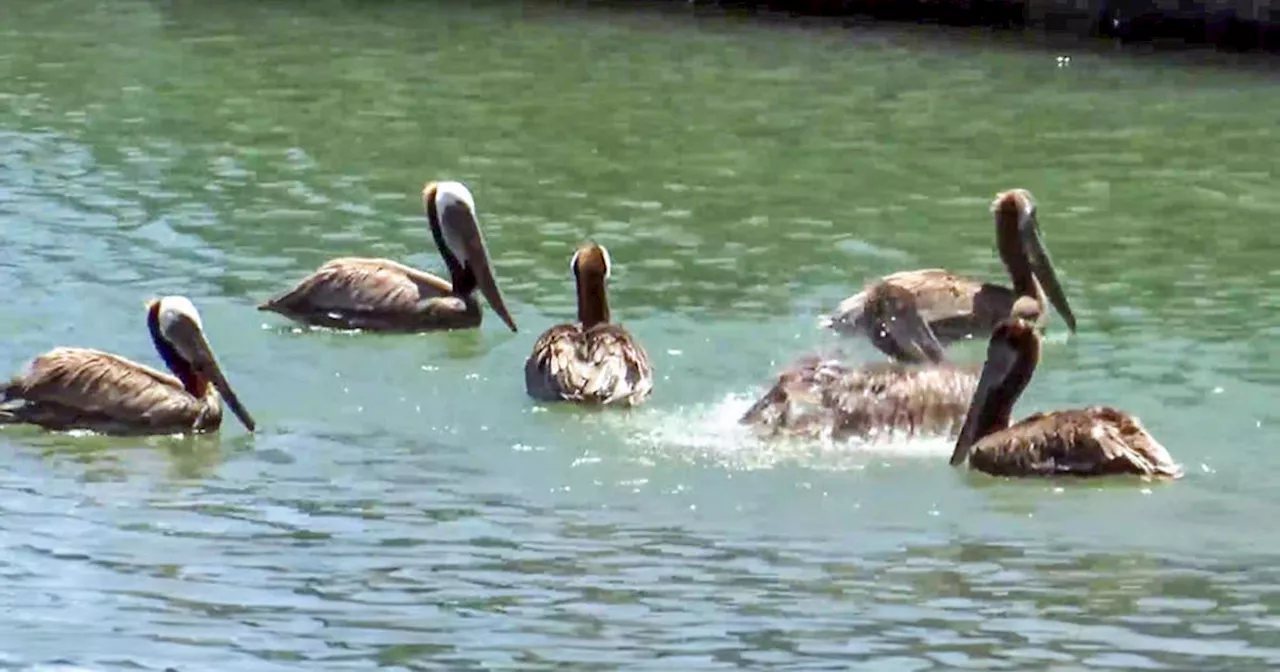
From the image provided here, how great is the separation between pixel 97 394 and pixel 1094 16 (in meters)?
13.6

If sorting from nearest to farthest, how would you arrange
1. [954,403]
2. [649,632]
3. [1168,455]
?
[649,632], [1168,455], [954,403]

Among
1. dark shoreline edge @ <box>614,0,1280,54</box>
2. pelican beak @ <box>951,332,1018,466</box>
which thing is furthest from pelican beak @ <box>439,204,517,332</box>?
dark shoreline edge @ <box>614,0,1280,54</box>

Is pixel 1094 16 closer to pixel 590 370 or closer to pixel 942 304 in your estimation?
pixel 942 304

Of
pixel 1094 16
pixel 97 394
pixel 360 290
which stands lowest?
pixel 1094 16

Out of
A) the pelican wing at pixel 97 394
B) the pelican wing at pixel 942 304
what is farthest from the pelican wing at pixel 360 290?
the pelican wing at pixel 97 394

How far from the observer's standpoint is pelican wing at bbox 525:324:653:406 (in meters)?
11.8

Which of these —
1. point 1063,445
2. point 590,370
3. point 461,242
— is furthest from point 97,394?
point 1063,445

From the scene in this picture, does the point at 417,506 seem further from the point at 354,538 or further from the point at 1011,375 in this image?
the point at 1011,375

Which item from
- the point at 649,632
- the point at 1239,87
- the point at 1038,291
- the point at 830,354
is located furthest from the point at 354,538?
the point at 1239,87

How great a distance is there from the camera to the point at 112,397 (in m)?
11.3

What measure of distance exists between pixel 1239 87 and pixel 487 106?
15.4ft

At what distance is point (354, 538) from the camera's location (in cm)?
960

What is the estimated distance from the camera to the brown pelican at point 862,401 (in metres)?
11.3

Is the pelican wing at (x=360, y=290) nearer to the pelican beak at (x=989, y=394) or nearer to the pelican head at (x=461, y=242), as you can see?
the pelican head at (x=461, y=242)
